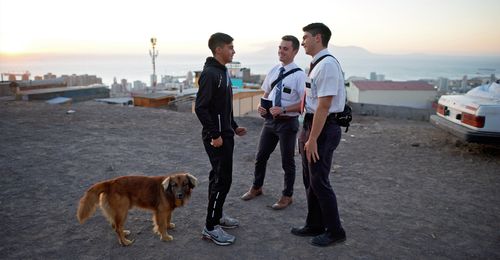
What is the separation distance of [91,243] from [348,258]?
2.80 m

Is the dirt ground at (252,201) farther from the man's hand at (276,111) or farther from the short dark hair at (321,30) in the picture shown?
the short dark hair at (321,30)

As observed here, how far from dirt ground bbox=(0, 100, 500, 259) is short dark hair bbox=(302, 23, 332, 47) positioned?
226 centimetres

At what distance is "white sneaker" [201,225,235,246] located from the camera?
11.9 ft

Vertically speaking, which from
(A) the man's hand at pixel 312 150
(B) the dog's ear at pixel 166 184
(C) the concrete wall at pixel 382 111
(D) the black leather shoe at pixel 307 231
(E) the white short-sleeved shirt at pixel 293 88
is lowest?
(D) the black leather shoe at pixel 307 231

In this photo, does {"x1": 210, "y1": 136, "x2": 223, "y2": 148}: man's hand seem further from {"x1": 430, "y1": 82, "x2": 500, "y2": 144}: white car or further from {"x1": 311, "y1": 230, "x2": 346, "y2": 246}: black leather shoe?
{"x1": 430, "y1": 82, "x2": 500, "y2": 144}: white car

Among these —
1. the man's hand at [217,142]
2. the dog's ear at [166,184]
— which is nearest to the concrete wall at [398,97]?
the man's hand at [217,142]

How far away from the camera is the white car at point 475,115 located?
679 centimetres

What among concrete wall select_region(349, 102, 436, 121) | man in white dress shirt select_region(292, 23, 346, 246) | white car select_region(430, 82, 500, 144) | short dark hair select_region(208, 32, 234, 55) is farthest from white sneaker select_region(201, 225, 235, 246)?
concrete wall select_region(349, 102, 436, 121)

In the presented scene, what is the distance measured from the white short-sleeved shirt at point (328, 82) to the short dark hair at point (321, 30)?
11 cm

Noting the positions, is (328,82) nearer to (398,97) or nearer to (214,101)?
(214,101)

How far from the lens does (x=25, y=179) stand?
A: 546cm

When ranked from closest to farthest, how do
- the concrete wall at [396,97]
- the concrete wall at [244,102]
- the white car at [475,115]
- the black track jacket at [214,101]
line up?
the black track jacket at [214,101] → the white car at [475,115] → the concrete wall at [244,102] → the concrete wall at [396,97]

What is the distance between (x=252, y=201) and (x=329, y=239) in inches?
61.2

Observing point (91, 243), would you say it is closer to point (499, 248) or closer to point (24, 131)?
point (499, 248)
